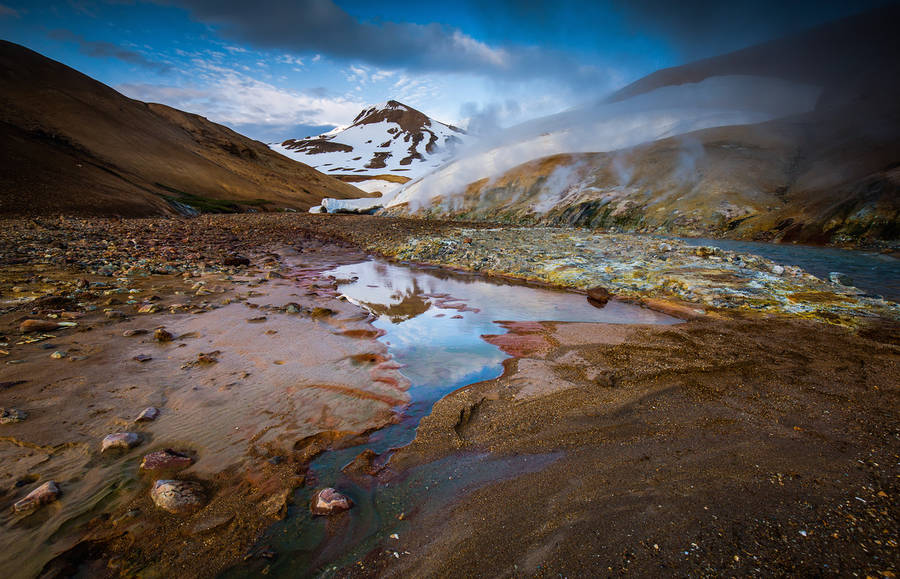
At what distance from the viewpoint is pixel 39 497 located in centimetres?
273

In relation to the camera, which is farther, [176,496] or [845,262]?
[845,262]

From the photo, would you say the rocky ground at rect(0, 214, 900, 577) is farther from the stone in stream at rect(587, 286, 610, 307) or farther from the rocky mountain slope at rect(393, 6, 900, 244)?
Result: the rocky mountain slope at rect(393, 6, 900, 244)

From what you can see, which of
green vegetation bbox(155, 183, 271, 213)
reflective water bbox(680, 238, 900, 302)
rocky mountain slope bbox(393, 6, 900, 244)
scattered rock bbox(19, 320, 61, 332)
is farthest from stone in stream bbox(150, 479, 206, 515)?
green vegetation bbox(155, 183, 271, 213)

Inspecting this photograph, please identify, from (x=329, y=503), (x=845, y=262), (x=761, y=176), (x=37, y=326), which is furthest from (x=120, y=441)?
(x=761, y=176)

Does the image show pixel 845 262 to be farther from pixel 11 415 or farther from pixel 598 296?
pixel 11 415

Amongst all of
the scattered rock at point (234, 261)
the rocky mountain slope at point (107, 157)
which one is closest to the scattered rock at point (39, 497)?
the scattered rock at point (234, 261)

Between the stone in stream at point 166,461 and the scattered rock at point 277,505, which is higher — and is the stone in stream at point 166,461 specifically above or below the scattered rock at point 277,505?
above

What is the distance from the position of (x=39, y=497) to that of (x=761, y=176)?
35.7 metres

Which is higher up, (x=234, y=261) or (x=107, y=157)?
(x=107, y=157)

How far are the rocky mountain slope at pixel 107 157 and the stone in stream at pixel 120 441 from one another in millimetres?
28683

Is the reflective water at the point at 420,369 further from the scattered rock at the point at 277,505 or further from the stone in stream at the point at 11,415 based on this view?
the stone in stream at the point at 11,415

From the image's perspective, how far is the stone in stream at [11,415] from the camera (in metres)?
3.59

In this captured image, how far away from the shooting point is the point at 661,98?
52188mm

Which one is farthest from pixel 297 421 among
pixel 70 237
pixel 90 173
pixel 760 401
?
pixel 90 173
